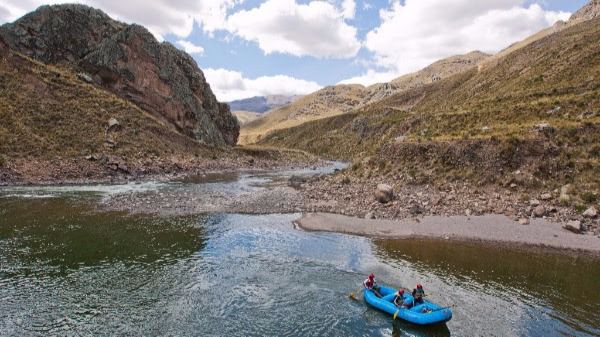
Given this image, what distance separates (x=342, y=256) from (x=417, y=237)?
28.0ft

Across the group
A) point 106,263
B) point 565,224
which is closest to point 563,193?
point 565,224

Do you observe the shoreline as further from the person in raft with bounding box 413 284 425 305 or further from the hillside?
the person in raft with bounding box 413 284 425 305

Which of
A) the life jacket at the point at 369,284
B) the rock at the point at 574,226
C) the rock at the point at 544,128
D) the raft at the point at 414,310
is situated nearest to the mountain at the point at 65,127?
the life jacket at the point at 369,284

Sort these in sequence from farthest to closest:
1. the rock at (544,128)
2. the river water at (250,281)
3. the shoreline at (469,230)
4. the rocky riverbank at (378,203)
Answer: the rock at (544,128)
the rocky riverbank at (378,203)
the shoreline at (469,230)
the river water at (250,281)

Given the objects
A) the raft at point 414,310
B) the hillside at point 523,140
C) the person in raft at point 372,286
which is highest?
the hillside at point 523,140

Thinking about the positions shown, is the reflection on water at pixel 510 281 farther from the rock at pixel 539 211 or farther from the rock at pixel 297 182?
the rock at pixel 297 182

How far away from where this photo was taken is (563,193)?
41312 millimetres

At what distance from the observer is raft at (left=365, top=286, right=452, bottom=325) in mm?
21641

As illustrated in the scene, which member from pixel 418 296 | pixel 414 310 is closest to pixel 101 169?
pixel 418 296

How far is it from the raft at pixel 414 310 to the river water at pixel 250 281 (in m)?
0.51

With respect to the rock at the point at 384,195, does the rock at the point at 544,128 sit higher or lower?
higher

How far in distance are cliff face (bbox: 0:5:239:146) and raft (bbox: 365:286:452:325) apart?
94847 mm

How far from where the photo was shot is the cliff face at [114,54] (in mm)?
96750

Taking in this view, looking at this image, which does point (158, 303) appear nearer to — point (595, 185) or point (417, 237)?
point (417, 237)
